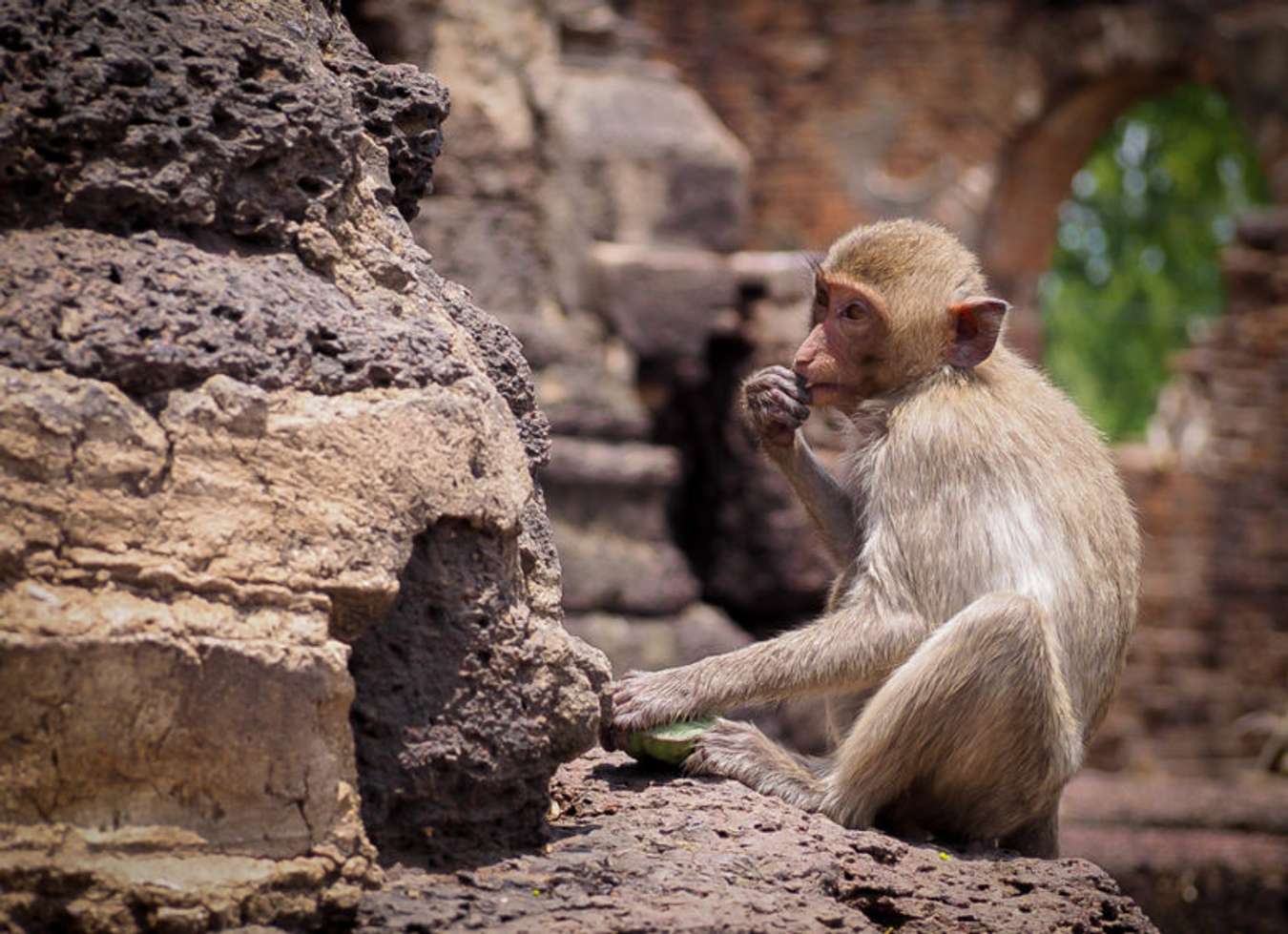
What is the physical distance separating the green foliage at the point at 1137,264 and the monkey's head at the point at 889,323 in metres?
22.0

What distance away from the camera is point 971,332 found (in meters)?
3.81

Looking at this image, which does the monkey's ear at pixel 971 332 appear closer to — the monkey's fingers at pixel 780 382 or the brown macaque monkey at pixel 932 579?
the brown macaque monkey at pixel 932 579

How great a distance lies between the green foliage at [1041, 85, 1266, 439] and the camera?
2553 cm

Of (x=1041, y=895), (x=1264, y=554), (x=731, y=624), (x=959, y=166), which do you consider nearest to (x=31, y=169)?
(x=1041, y=895)

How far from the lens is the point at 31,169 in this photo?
8.65 feet

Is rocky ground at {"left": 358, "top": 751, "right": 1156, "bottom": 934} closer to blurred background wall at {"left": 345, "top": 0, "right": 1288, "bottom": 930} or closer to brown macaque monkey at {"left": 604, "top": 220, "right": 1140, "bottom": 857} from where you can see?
brown macaque monkey at {"left": 604, "top": 220, "right": 1140, "bottom": 857}

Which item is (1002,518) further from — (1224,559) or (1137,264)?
(1137,264)

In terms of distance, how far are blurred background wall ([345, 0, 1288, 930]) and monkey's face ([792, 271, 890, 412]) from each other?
0.43 meters

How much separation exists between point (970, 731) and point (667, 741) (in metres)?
0.55

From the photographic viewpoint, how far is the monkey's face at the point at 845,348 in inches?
149

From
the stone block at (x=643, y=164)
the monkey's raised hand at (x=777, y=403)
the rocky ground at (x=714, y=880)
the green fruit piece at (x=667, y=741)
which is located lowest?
the rocky ground at (x=714, y=880)

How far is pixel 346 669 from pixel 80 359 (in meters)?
0.55

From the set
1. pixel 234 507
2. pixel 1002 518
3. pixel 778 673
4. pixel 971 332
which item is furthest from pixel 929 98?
pixel 234 507

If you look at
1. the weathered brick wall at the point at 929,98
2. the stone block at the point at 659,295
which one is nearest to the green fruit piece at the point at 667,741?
the stone block at the point at 659,295
